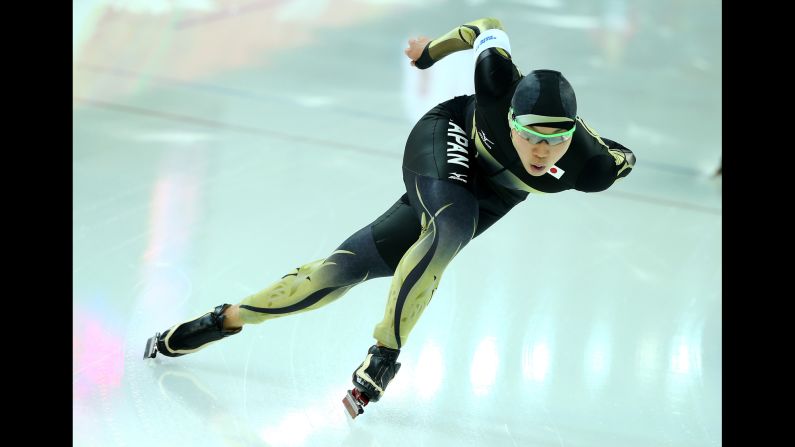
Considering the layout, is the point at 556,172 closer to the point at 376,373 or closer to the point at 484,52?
the point at 484,52

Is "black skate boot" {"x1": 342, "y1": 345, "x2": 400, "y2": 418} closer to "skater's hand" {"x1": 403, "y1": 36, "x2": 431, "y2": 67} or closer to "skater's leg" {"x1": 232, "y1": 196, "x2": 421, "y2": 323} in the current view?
"skater's leg" {"x1": 232, "y1": 196, "x2": 421, "y2": 323}

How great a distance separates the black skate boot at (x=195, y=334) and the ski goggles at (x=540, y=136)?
1373 mm

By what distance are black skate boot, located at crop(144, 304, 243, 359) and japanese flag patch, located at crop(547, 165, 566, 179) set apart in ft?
4.45

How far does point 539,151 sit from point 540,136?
0.06 metres

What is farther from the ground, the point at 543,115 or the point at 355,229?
the point at 543,115

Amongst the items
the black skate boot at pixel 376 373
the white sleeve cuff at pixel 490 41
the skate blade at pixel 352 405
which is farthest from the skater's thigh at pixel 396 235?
the white sleeve cuff at pixel 490 41

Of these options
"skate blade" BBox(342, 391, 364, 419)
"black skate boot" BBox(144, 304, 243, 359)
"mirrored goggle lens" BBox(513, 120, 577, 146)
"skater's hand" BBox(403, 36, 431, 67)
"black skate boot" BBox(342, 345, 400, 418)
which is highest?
"skater's hand" BBox(403, 36, 431, 67)

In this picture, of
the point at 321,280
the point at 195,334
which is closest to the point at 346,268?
the point at 321,280

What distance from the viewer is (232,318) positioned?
3730mm

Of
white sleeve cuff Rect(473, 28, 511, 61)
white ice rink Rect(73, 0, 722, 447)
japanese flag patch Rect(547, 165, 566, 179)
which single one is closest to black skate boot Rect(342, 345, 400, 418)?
white ice rink Rect(73, 0, 722, 447)

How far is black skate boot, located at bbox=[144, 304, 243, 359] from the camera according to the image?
3.74m

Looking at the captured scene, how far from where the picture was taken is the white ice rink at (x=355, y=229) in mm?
3637
